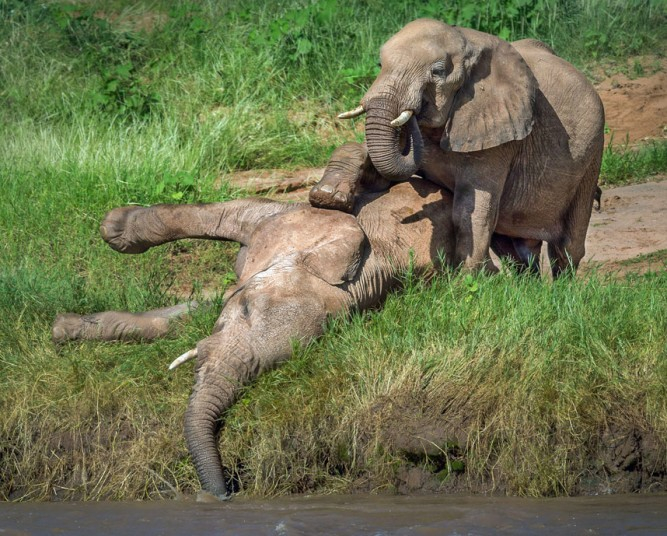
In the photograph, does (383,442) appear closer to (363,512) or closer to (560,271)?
(363,512)

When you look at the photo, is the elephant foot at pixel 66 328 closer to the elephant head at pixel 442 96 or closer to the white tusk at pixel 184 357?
the white tusk at pixel 184 357

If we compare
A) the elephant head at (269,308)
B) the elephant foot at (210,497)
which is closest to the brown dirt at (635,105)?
the elephant head at (269,308)

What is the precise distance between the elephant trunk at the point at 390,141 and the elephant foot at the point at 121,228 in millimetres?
1363

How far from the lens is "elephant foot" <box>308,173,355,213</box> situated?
6.60 metres

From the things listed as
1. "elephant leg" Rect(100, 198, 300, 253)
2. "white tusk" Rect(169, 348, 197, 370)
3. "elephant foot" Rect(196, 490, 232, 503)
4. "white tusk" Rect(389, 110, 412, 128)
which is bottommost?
"elephant foot" Rect(196, 490, 232, 503)

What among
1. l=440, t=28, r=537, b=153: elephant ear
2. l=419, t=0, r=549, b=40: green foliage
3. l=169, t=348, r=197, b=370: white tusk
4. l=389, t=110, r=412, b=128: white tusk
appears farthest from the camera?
l=419, t=0, r=549, b=40: green foliage

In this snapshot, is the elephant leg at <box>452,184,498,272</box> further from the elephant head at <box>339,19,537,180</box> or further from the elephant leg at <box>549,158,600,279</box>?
the elephant leg at <box>549,158,600,279</box>

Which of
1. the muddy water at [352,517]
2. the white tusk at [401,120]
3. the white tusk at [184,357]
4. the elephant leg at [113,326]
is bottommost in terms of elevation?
the muddy water at [352,517]

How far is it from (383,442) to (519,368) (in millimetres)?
765

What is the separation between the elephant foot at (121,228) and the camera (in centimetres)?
679

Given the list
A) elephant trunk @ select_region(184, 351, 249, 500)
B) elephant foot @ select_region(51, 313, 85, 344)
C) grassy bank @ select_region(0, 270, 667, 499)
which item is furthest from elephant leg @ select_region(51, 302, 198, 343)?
elephant trunk @ select_region(184, 351, 249, 500)

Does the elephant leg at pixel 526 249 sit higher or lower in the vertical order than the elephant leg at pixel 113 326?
lower

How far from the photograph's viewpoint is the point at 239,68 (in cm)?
1120

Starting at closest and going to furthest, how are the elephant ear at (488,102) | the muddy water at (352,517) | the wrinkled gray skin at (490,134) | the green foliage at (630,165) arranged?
the muddy water at (352,517) < the wrinkled gray skin at (490,134) < the elephant ear at (488,102) < the green foliage at (630,165)
